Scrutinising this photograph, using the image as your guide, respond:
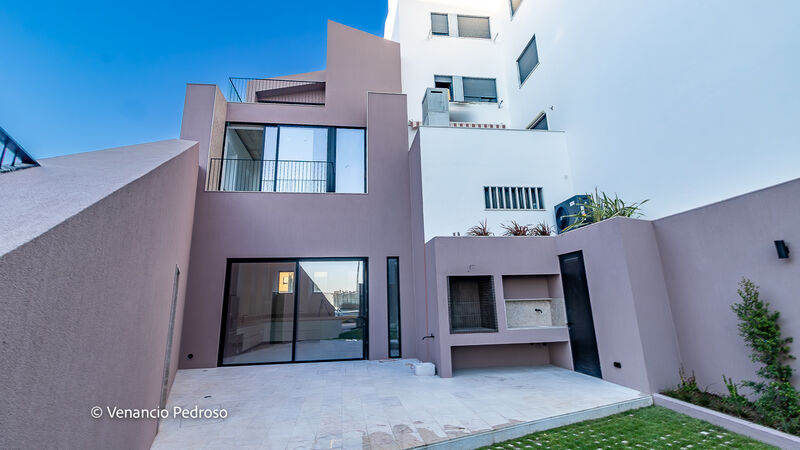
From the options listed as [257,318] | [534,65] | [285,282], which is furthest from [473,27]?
[257,318]

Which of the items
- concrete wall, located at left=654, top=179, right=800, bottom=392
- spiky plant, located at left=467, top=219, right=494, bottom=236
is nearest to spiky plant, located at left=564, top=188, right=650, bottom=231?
concrete wall, located at left=654, top=179, right=800, bottom=392

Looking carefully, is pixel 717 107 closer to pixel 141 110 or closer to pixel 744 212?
pixel 744 212

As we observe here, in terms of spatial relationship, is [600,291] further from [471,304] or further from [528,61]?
[528,61]

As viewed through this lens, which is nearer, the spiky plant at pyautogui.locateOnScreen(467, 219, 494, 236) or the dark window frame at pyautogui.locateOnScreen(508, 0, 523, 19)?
the spiky plant at pyautogui.locateOnScreen(467, 219, 494, 236)

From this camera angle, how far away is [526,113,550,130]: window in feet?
32.1

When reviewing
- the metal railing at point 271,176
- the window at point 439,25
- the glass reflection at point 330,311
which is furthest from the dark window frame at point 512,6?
the glass reflection at point 330,311

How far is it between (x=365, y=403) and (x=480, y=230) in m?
4.33

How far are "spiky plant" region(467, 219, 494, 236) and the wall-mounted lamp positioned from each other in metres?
4.38

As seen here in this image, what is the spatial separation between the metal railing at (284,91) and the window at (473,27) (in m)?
5.06

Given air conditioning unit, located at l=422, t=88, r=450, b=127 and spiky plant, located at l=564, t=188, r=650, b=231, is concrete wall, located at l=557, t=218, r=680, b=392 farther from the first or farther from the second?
air conditioning unit, located at l=422, t=88, r=450, b=127

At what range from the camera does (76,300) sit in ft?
5.47

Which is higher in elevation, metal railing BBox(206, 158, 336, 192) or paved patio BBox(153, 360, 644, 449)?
metal railing BBox(206, 158, 336, 192)

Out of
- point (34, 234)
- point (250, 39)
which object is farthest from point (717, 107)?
point (250, 39)

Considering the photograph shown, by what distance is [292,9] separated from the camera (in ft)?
65.0
